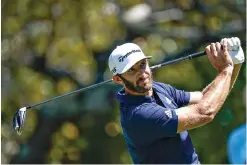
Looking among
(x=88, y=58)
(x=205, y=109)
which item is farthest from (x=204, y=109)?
(x=88, y=58)

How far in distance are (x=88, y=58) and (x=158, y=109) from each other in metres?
6.75

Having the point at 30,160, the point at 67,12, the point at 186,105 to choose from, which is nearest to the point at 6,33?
the point at 67,12

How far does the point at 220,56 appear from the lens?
5.15 metres

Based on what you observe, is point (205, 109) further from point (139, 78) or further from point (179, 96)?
point (179, 96)

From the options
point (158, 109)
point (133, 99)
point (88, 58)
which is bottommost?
point (158, 109)

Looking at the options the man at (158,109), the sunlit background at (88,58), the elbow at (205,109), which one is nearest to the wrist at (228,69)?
the man at (158,109)

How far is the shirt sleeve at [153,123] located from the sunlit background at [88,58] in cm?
629

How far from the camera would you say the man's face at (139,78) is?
5.12m

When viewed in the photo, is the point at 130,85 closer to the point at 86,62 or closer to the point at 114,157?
the point at 86,62

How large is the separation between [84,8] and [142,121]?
6474 mm

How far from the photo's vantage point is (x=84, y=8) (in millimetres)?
11438

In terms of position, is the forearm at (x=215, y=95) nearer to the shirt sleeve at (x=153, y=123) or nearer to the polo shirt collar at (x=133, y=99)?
the shirt sleeve at (x=153, y=123)

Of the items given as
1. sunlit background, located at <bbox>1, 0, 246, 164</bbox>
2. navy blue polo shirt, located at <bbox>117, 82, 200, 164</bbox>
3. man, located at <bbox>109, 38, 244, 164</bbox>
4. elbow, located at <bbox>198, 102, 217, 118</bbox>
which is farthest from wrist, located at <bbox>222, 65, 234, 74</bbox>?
sunlit background, located at <bbox>1, 0, 246, 164</bbox>

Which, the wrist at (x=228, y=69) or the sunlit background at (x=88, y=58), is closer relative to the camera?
the wrist at (x=228, y=69)
